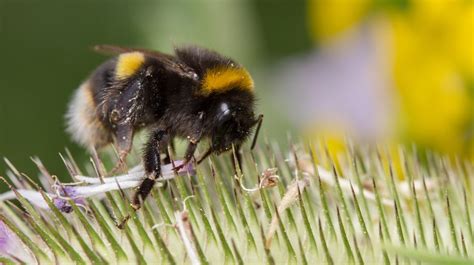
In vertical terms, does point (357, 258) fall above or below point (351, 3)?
below

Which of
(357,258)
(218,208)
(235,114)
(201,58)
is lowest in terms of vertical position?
(357,258)

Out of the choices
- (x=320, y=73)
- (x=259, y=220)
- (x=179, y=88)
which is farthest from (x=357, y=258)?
(x=320, y=73)

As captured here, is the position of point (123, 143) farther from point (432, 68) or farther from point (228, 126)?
point (432, 68)

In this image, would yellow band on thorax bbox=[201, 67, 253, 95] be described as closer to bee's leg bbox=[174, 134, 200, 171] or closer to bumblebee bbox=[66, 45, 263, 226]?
bumblebee bbox=[66, 45, 263, 226]

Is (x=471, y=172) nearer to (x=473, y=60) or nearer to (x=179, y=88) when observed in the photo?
(x=179, y=88)

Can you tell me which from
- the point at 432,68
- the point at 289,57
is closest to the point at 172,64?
the point at 432,68

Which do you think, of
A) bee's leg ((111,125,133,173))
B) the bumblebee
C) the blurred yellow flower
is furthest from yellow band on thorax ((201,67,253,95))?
the blurred yellow flower

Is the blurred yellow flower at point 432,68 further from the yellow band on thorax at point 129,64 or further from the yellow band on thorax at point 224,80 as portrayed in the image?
the yellow band on thorax at point 129,64

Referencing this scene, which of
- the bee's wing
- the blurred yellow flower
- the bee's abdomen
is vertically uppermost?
the bee's wing

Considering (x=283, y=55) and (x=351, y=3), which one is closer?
(x=351, y=3)
